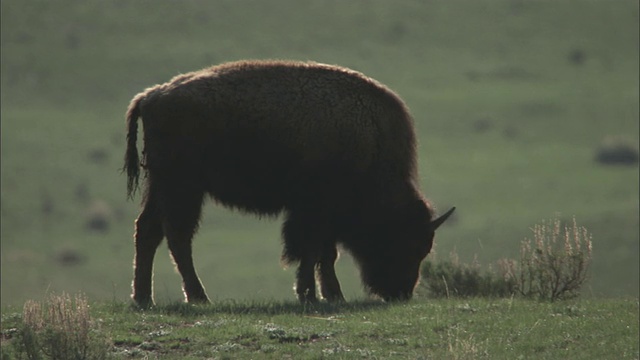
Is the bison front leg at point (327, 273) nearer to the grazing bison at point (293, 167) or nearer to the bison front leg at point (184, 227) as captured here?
the grazing bison at point (293, 167)

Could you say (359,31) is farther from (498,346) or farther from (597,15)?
(498,346)

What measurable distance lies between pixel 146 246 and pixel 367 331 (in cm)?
305

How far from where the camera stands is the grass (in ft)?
32.3

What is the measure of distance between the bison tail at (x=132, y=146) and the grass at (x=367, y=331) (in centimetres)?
142

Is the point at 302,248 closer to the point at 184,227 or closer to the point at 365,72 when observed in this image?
the point at 184,227

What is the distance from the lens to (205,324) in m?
10.6

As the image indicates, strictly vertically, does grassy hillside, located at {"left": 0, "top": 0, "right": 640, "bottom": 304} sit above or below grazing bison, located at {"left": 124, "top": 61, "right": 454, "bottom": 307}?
above

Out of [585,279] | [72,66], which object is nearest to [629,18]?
[72,66]

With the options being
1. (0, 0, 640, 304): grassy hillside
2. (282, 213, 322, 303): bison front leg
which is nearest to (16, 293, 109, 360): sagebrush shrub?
(282, 213, 322, 303): bison front leg

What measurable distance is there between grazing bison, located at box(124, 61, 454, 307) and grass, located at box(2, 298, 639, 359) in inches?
40.3

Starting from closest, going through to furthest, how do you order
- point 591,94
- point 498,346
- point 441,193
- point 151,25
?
point 498,346 < point 441,193 < point 591,94 < point 151,25

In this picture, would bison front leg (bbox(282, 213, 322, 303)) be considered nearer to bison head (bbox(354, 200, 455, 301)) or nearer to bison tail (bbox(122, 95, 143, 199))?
bison head (bbox(354, 200, 455, 301))

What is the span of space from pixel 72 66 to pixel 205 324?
41583 mm

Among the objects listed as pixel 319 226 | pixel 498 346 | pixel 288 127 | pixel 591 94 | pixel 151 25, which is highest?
pixel 151 25
